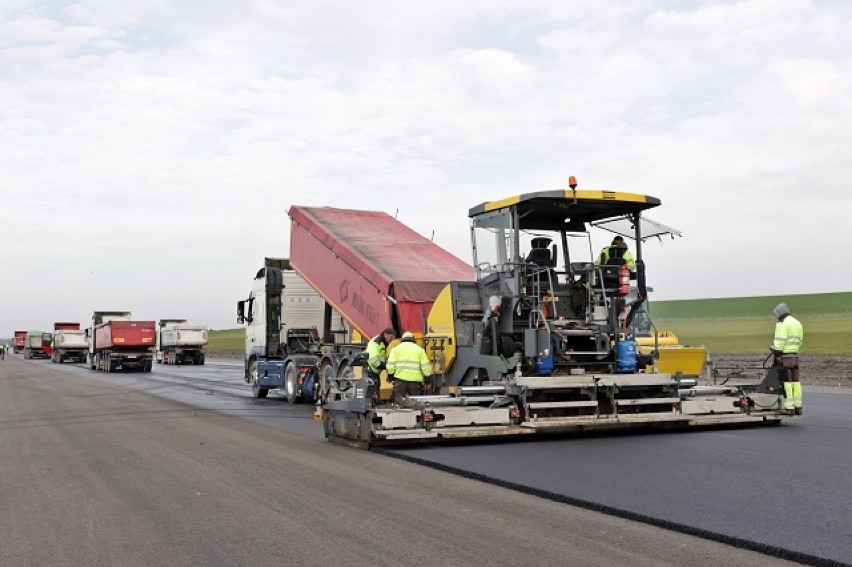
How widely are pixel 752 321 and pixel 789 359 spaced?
149 ft

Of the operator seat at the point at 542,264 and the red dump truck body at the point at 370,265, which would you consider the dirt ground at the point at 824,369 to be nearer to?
the red dump truck body at the point at 370,265

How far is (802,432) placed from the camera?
10172 mm

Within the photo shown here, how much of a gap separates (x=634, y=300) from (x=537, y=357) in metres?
1.62

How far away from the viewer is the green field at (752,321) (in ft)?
102

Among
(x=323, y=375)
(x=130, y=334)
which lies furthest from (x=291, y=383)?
(x=130, y=334)

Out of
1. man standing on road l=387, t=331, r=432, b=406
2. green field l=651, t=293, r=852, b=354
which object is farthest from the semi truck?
man standing on road l=387, t=331, r=432, b=406

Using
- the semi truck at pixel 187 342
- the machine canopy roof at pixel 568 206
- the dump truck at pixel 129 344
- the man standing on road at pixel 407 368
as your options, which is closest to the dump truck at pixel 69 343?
the semi truck at pixel 187 342

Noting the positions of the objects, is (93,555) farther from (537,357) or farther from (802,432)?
(802,432)

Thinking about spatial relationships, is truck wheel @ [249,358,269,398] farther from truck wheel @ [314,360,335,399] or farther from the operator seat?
the operator seat

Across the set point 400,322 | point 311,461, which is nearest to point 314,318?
point 400,322

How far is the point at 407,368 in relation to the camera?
1065 centimetres

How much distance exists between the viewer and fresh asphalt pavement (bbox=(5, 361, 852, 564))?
17.6ft

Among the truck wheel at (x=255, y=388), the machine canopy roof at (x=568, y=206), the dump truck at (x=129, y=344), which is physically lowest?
the truck wheel at (x=255, y=388)

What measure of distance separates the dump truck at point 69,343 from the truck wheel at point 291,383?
1538 inches
